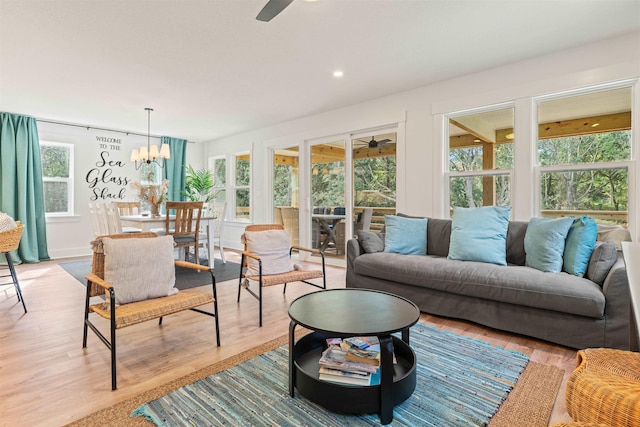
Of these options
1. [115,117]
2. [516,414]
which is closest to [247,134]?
[115,117]

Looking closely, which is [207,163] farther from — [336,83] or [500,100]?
[500,100]

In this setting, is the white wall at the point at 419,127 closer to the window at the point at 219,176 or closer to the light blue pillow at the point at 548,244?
the window at the point at 219,176

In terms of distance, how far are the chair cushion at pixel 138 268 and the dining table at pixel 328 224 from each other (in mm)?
3089

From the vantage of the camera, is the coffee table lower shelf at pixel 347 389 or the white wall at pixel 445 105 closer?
the coffee table lower shelf at pixel 347 389

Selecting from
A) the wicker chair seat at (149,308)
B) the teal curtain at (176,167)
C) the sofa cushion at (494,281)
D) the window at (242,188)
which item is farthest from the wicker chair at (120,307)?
the teal curtain at (176,167)

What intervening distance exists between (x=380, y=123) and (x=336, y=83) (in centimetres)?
87

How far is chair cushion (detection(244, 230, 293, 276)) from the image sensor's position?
3.02 metres

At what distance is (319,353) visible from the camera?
1.89 m

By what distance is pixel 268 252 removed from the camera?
3.07 metres

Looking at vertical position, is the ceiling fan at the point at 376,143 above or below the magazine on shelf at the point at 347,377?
above

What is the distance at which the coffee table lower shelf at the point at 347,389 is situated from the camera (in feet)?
4.98

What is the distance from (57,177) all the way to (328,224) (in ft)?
15.8

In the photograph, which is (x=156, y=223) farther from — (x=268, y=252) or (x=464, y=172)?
(x=464, y=172)

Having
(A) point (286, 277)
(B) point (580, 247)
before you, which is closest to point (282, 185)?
(A) point (286, 277)
